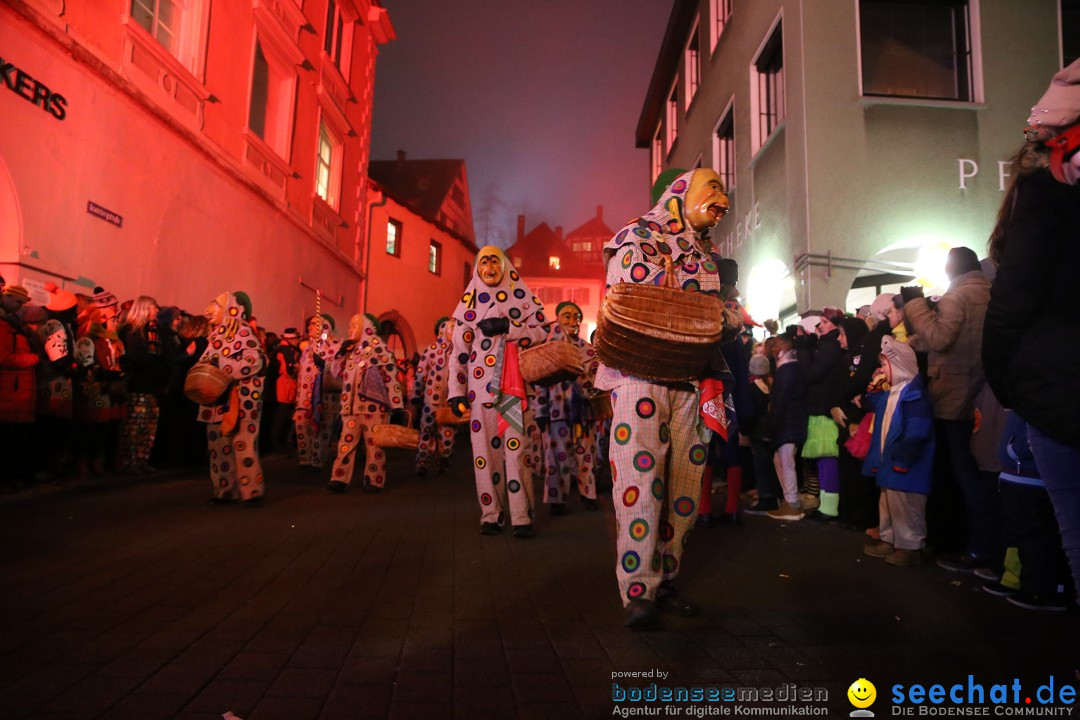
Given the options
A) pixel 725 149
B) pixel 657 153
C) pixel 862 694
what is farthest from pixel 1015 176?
pixel 657 153

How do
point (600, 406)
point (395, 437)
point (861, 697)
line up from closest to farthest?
1. point (861, 697)
2. point (395, 437)
3. point (600, 406)

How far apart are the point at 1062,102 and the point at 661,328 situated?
1.61m

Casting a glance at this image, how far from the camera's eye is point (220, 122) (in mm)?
13766

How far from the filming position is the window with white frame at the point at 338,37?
20438 mm

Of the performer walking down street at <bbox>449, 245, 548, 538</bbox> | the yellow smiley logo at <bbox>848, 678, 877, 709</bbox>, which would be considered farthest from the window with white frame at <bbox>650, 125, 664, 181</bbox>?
the yellow smiley logo at <bbox>848, 678, 877, 709</bbox>

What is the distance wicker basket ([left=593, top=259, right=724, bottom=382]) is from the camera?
305cm

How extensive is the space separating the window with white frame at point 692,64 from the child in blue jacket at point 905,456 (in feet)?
55.5

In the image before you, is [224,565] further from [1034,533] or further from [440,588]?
[1034,533]

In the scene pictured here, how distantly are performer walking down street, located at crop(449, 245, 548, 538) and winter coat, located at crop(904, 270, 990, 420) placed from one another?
310 cm

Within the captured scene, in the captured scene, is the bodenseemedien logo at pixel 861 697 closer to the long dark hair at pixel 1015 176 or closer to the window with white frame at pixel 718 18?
the long dark hair at pixel 1015 176

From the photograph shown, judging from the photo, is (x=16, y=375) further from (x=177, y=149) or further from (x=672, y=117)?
(x=672, y=117)

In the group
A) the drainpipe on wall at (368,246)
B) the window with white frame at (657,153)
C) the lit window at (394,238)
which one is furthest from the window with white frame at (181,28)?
the window with white frame at (657,153)

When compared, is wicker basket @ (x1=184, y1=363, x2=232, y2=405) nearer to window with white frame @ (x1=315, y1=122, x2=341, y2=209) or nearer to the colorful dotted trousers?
the colorful dotted trousers

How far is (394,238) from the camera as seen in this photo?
2922 centimetres
